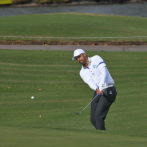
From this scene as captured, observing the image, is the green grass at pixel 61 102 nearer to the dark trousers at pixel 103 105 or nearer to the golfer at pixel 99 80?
the dark trousers at pixel 103 105

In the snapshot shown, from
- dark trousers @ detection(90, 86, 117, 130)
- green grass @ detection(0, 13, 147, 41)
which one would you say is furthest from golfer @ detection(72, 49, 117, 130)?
green grass @ detection(0, 13, 147, 41)

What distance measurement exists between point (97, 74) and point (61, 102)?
135 inches

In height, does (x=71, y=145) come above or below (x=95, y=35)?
above

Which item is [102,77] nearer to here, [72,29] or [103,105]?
[103,105]

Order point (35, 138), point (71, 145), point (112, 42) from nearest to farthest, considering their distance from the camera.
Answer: point (71, 145) → point (35, 138) → point (112, 42)

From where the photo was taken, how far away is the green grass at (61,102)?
14.8ft

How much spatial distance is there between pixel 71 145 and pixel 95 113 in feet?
7.28

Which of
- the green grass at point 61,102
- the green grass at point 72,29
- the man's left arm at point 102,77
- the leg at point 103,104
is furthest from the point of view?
the green grass at point 72,29

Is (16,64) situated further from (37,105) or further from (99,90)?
(99,90)

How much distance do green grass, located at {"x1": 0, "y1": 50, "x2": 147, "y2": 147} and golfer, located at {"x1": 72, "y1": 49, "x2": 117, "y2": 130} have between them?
443mm

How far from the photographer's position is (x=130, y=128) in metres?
6.80

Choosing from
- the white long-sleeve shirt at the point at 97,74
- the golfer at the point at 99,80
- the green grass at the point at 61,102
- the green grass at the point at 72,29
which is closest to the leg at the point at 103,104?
the golfer at the point at 99,80

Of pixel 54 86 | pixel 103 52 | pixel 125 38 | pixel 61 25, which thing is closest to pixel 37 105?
pixel 54 86

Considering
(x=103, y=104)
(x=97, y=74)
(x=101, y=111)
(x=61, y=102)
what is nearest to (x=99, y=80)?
(x=97, y=74)
